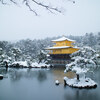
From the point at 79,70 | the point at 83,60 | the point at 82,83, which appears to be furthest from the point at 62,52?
the point at 82,83

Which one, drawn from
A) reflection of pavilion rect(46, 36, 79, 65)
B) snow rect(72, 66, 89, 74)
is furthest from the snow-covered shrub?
reflection of pavilion rect(46, 36, 79, 65)

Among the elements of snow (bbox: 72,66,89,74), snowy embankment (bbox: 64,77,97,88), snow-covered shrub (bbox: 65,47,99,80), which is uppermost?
snow-covered shrub (bbox: 65,47,99,80)

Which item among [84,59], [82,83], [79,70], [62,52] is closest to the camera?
[82,83]

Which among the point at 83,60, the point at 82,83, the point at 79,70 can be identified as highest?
the point at 83,60

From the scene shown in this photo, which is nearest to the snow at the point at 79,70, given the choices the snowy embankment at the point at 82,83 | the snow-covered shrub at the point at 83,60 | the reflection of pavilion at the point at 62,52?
the snow-covered shrub at the point at 83,60

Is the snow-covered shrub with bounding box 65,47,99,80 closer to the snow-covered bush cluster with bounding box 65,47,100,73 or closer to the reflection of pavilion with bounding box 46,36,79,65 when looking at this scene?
the snow-covered bush cluster with bounding box 65,47,100,73

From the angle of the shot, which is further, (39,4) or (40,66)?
(40,66)

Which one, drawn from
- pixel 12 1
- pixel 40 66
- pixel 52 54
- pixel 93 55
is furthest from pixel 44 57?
pixel 12 1

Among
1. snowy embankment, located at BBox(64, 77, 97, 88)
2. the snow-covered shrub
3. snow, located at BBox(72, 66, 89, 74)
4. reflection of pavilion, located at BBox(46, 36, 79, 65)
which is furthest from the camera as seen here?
reflection of pavilion, located at BBox(46, 36, 79, 65)

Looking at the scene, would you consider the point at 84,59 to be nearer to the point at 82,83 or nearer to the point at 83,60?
the point at 83,60

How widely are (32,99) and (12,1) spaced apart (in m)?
5.21

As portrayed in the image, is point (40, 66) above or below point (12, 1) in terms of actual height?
below

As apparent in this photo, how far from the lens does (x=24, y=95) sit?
7.28 meters

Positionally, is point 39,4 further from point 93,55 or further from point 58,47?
point 58,47
